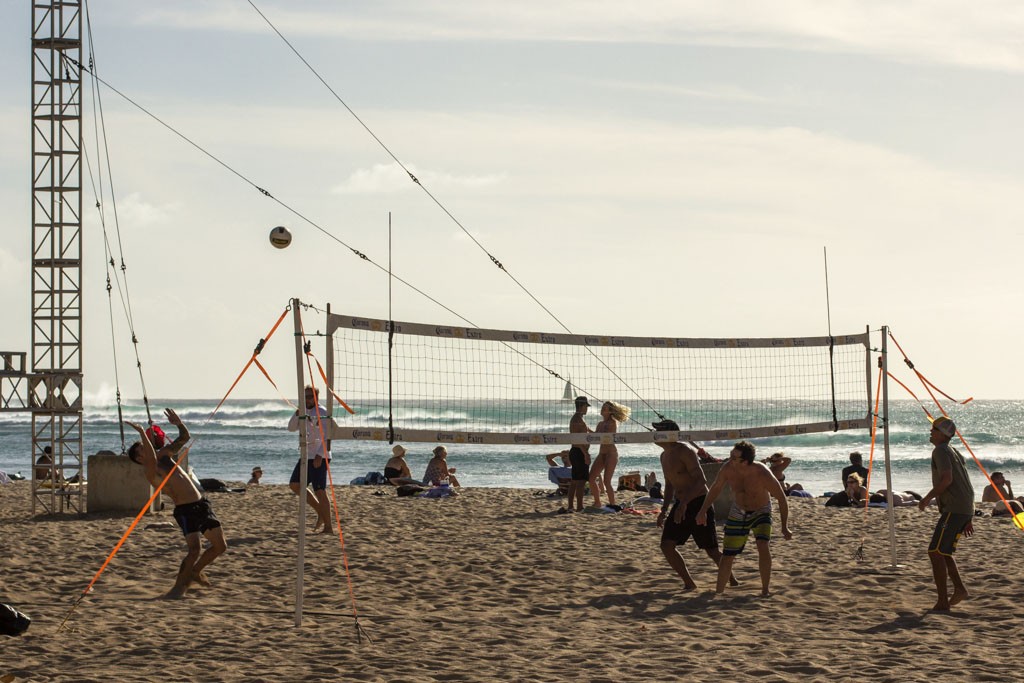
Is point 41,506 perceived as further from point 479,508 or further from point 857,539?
point 857,539

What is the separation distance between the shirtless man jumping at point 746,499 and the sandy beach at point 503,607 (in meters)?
0.45

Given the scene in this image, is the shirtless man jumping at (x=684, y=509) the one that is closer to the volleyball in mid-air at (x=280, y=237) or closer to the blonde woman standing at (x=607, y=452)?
the blonde woman standing at (x=607, y=452)

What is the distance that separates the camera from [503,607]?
908cm

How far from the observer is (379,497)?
16.7 m

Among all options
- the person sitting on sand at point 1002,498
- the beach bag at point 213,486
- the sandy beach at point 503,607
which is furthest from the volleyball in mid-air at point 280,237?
the beach bag at point 213,486

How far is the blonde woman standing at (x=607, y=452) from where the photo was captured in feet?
41.9

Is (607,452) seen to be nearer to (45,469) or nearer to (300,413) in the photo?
(300,413)

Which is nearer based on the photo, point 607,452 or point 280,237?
→ point 280,237

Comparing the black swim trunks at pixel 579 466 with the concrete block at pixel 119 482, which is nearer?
the black swim trunks at pixel 579 466

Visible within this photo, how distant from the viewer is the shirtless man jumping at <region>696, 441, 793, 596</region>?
8891 mm

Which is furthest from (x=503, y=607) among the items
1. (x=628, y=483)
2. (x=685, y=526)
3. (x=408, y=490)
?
(x=628, y=483)

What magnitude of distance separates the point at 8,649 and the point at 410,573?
3780 millimetres

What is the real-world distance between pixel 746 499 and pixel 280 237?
16.1 feet

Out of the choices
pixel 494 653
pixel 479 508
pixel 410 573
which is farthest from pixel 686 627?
pixel 479 508
